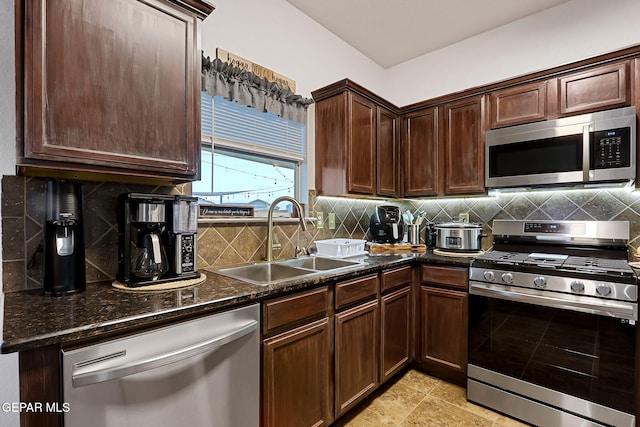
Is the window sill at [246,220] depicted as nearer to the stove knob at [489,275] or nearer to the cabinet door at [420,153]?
the cabinet door at [420,153]

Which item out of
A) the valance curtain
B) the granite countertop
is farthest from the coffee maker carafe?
the valance curtain

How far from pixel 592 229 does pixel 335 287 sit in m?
1.90

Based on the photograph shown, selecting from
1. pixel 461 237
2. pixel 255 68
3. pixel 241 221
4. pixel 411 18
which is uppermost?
pixel 411 18

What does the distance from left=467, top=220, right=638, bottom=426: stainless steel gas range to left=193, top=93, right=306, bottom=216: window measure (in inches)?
59.4

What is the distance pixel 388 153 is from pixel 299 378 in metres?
2.03

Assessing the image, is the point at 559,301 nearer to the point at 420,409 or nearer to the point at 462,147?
the point at 420,409

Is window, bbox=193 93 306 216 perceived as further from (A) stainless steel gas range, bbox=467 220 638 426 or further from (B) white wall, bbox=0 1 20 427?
(A) stainless steel gas range, bbox=467 220 638 426

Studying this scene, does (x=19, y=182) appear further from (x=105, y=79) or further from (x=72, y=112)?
(x=105, y=79)

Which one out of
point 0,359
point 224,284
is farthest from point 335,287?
point 0,359

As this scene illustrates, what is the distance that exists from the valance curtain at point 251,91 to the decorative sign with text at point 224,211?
0.68 meters

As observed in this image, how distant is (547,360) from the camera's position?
1.75 meters

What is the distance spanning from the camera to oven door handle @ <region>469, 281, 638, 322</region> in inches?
60.4

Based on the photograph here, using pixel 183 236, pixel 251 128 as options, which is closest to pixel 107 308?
pixel 183 236

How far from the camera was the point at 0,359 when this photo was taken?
84cm
